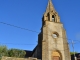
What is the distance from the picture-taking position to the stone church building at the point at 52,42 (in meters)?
32.9

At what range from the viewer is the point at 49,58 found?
3228 cm

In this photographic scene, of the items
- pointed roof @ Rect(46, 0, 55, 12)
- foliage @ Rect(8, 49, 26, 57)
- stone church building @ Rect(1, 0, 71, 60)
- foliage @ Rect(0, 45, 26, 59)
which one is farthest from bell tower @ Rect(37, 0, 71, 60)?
foliage @ Rect(0, 45, 26, 59)

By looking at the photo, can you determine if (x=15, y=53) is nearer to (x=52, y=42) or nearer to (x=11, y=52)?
(x=11, y=52)

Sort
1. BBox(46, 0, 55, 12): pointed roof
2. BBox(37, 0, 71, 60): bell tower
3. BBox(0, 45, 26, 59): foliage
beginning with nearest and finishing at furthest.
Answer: BBox(37, 0, 71, 60): bell tower < BBox(0, 45, 26, 59): foliage < BBox(46, 0, 55, 12): pointed roof

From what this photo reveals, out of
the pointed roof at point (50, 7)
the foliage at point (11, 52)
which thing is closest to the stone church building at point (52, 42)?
the pointed roof at point (50, 7)

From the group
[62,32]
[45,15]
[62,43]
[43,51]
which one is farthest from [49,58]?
[45,15]

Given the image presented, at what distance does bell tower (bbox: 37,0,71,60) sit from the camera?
108 feet

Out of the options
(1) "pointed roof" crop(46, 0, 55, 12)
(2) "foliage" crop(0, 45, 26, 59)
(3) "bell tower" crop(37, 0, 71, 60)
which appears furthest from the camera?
(1) "pointed roof" crop(46, 0, 55, 12)

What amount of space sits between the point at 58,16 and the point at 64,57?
34.5 ft

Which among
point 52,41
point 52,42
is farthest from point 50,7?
point 52,42

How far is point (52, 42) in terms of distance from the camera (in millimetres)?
34000

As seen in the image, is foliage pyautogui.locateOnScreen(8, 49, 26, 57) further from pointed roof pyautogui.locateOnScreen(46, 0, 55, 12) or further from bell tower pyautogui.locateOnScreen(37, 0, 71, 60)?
Answer: pointed roof pyautogui.locateOnScreen(46, 0, 55, 12)

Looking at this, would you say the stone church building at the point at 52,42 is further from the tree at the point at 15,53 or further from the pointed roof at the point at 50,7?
the tree at the point at 15,53

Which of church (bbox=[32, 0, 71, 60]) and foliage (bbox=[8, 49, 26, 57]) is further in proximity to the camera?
foliage (bbox=[8, 49, 26, 57])
